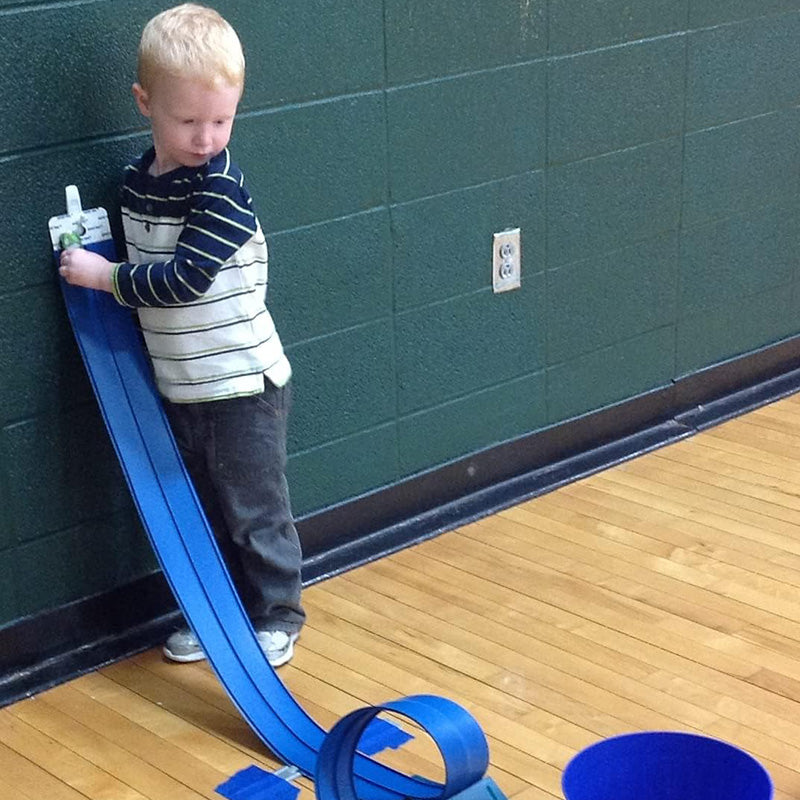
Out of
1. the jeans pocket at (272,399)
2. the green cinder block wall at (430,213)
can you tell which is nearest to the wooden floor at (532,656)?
the green cinder block wall at (430,213)

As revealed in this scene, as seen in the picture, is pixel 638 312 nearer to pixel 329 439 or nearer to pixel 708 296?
pixel 708 296

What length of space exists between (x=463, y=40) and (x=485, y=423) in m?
0.86

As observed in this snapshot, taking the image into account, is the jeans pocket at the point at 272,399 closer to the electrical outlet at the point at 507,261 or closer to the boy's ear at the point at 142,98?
the boy's ear at the point at 142,98

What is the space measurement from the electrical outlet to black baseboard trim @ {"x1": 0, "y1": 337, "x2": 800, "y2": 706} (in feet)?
1.25

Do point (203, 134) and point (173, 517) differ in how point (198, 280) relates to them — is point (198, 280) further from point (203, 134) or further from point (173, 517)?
point (173, 517)

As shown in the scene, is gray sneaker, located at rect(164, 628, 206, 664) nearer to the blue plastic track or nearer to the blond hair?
the blue plastic track

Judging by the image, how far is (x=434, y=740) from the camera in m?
1.93

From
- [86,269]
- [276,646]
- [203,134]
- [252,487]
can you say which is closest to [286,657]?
[276,646]

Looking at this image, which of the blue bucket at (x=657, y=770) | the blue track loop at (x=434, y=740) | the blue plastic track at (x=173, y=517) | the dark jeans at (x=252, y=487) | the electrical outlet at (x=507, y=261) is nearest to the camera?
the blue bucket at (x=657, y=770)

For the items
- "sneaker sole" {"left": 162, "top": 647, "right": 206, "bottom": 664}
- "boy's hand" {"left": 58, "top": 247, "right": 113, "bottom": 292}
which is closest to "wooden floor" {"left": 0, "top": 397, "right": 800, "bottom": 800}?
"sneaker sole" {"left": 162, "top": 647, "right": 206, "bottom": 664}

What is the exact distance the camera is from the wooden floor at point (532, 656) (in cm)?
226

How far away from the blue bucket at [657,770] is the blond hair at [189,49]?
121 cm

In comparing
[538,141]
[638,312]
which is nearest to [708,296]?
[638,312]

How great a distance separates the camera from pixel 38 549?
8.21 feet
